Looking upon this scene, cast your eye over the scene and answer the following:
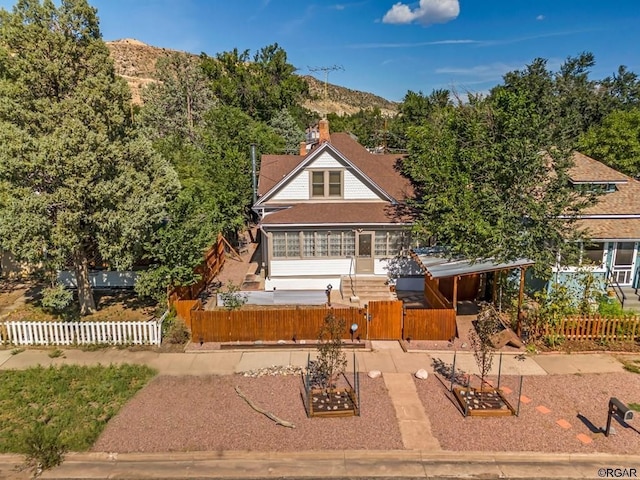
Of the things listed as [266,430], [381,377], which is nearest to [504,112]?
[381,377]

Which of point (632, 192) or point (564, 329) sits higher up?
point (632, 192)

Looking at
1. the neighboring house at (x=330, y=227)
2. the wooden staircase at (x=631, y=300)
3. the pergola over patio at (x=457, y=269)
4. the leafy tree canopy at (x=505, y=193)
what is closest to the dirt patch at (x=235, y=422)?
the pergola over patio at (x=457, y=269)

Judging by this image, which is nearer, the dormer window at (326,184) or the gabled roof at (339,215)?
the gabled roof at (339,215)

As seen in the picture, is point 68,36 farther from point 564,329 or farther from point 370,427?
point 564,329

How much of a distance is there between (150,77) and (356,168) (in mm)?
116795

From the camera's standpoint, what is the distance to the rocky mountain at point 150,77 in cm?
11786

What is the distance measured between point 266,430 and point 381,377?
423 cm

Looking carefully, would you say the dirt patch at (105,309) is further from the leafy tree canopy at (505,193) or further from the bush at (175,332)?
the leafy tree canopy at (505,193)

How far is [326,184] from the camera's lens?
73.4 feet

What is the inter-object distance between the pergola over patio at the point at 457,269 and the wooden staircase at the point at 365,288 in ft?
6.74

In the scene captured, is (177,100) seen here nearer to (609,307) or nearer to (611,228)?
(611,228)

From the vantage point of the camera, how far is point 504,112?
17.5 m

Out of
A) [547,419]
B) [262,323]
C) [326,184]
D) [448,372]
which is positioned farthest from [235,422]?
[326,184]

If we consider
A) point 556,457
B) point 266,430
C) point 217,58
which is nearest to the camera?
point 556,457
